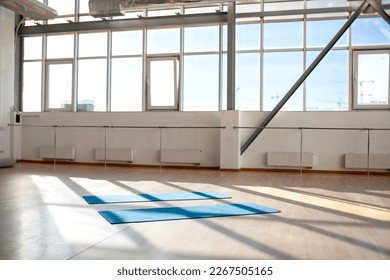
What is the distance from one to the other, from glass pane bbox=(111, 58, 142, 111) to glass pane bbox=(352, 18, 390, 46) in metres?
4.90

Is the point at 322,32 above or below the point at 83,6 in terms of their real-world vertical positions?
below

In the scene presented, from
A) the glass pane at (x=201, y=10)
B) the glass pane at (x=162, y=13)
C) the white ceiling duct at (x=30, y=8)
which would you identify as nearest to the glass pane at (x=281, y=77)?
the glass pane at (x=201, y=10)

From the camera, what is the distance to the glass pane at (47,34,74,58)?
10.1 metres

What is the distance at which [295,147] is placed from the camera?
8.48 m

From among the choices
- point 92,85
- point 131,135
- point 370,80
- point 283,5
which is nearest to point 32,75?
point 92,85

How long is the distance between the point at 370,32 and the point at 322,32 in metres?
0.97

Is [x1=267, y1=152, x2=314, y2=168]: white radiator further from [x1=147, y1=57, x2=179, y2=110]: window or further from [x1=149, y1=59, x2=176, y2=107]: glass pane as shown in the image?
[x1=149, y1=59, x2=176, y2=107]: glass pane

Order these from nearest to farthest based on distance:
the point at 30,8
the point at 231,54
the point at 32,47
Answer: the point at 30,8 → the point at 231,54 → the point at 32,47

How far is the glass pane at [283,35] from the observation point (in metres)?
8.63

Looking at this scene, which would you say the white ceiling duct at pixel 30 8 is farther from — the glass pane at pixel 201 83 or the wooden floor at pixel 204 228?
the wooden floor at pixel 204 228

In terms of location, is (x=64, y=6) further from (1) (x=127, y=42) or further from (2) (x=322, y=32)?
(2) (x=322, y=32)

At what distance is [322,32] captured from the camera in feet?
28.0
